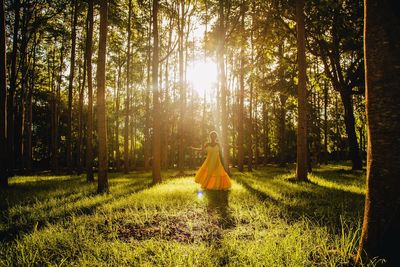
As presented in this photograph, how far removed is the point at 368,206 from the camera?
3.15m

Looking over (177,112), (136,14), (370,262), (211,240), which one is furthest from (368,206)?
(177,112)

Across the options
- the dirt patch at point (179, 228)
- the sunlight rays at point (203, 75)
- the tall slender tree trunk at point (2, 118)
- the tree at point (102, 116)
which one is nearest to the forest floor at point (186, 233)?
the dirt patch at point (179, 228)

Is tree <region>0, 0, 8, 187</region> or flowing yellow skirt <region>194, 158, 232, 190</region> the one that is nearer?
flowing yellow skirt <region>194, 158, 232, 190</region>

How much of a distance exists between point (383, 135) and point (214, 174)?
26.9 feet

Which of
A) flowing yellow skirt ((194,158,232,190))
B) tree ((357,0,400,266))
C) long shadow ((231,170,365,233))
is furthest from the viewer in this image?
flowing yellow skirt ((194,158,232,190))

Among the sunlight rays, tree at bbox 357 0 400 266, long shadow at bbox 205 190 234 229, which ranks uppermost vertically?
the sunlight rays

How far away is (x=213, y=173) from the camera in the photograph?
11.0 meters

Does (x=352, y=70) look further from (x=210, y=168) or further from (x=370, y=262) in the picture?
(x=370, y=262)

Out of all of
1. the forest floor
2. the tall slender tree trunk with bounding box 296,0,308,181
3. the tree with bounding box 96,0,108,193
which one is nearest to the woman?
the forest floor

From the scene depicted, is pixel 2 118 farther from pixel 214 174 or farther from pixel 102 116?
pixel 214 174

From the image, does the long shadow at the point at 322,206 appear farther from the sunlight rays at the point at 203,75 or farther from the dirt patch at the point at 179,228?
the sunlight rays at the point at 203,75

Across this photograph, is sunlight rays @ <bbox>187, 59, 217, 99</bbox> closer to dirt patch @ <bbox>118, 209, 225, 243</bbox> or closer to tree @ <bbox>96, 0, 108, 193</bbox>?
tree @ <bbox>96, 0, 108, 193</bbox>

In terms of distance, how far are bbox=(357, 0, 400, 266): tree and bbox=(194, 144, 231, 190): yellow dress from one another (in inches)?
304

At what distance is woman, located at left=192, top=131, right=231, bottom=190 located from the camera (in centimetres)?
1080
